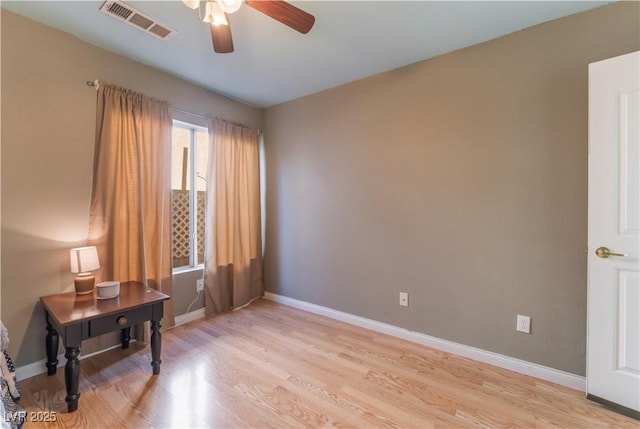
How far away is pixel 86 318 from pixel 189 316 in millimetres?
1340

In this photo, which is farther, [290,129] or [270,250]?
[270,250]

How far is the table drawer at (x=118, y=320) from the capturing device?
174 cm

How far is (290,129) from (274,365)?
255cm

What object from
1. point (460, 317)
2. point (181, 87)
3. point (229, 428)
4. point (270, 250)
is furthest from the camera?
point (270, 250)

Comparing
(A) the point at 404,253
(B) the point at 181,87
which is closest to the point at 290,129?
(B) the point at 181,87

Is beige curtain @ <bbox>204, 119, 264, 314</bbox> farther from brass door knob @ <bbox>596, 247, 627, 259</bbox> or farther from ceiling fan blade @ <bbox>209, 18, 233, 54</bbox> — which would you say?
brass door knob @ <bbox>596, 247, 627, 259</bbox>

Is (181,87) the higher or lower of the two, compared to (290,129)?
higher

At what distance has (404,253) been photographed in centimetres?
262

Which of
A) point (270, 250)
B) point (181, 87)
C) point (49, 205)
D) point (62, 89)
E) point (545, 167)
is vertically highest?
point (181, 87)

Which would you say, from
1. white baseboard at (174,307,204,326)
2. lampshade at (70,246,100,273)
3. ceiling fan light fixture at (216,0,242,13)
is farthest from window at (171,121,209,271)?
ceiling fan light fixture at (216,0,242,13)

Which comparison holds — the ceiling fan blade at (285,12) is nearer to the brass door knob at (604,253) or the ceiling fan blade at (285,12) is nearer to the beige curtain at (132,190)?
the beige curtain at (132,190)

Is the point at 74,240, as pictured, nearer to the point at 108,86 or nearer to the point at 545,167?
the point at 108,86

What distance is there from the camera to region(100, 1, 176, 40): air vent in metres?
1.81

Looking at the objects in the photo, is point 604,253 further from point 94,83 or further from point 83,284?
point 94,83
